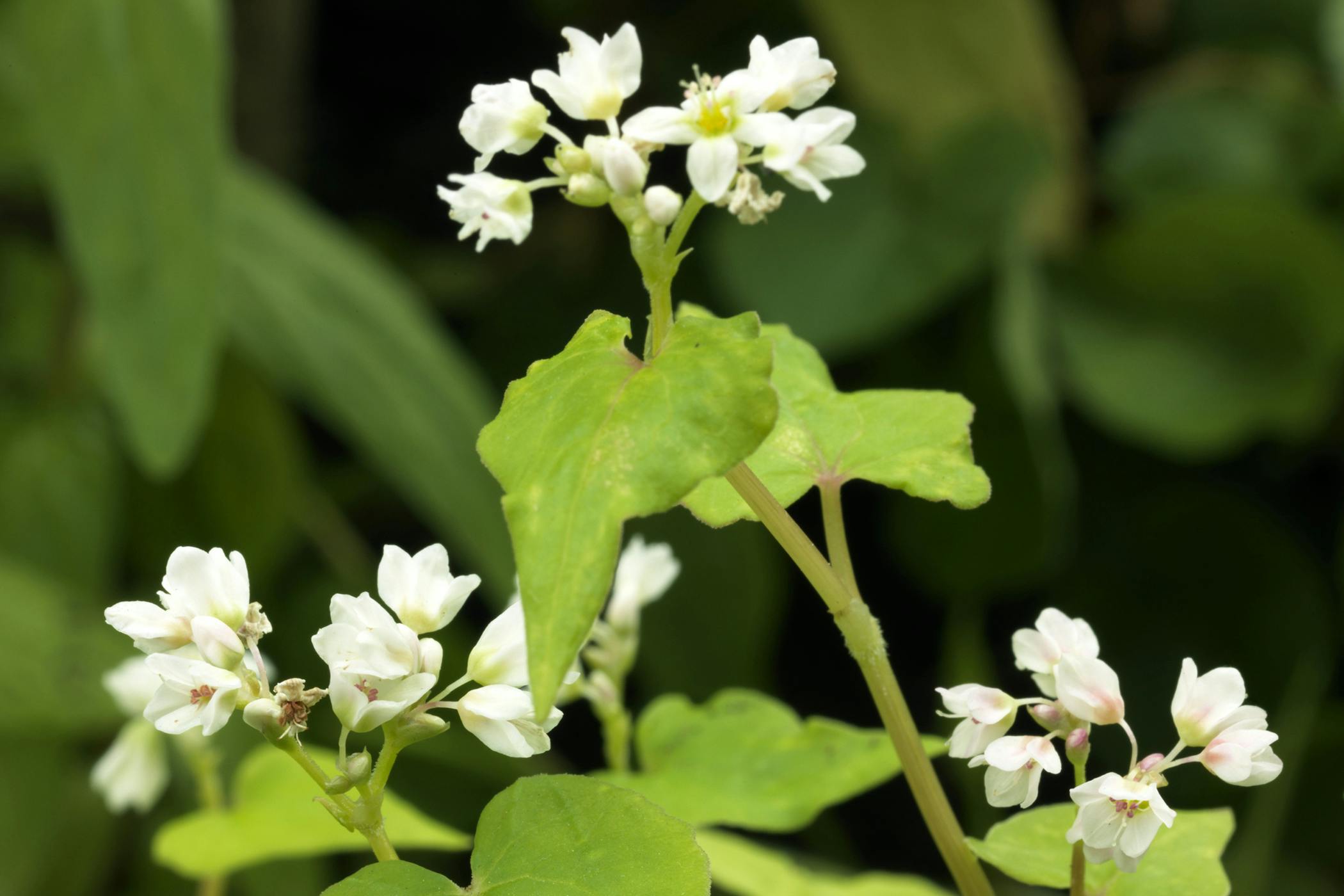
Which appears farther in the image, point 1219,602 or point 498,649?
point 1219,602

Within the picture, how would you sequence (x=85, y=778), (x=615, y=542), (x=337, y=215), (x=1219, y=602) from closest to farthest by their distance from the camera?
1. (x=615, y=542)
2. (x=85, y=778)
3. (x=1219, y=602)
4. (x=337, y=215)

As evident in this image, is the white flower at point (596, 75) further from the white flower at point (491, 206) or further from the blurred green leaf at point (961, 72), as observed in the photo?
the blurred green leaf at point (961, 72)

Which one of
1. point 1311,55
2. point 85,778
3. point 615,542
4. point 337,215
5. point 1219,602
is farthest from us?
point 337,215

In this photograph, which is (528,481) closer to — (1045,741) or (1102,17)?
(1045,741)

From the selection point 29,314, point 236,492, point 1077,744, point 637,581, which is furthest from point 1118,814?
point 29,314

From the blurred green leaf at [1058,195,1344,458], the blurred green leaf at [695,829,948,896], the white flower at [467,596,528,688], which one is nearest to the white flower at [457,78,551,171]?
the white flower at [467,596,528,688]

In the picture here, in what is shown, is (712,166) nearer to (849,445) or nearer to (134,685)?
(849,445)

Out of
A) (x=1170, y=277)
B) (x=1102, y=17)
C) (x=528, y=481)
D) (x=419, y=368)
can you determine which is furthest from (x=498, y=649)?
(x=1102, y=17)

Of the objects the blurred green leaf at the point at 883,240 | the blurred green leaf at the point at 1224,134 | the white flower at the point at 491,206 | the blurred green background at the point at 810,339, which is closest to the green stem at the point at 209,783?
the white flower at the point at 491,206
